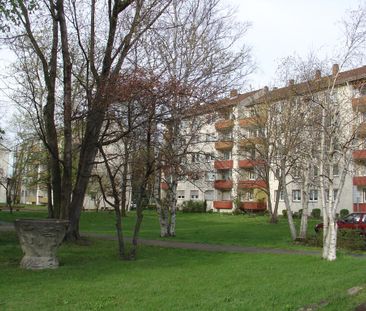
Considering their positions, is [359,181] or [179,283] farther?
[359,181]

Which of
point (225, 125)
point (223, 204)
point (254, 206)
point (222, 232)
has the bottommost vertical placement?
point (222, 232)

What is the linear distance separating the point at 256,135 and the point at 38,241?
67.5ft

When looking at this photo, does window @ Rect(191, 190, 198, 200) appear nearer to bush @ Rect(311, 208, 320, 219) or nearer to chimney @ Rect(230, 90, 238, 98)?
bush @ Rect(311, 208, 320, 219)

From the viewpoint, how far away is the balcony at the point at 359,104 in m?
16.2

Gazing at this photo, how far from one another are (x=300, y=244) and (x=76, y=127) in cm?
1193

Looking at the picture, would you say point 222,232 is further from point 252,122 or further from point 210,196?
point 210,196

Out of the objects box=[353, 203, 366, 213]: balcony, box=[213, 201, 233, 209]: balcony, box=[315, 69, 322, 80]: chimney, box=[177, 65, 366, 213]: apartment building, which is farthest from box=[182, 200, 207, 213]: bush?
box=[315, 69, 322, 80]: chimney

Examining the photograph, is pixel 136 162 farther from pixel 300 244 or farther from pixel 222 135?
pixel 222 135

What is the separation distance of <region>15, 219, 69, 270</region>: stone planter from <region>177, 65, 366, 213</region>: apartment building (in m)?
5.82

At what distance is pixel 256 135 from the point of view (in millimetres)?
30453

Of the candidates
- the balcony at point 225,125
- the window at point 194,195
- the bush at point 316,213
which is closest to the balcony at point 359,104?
the balcony at point 225,125

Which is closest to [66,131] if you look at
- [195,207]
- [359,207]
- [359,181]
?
[359,181]

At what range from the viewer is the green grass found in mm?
7766

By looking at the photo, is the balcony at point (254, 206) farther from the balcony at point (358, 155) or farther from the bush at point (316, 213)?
the balcony at point (358, 155)
